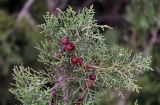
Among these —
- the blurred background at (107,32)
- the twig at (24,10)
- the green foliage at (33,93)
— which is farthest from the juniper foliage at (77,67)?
the twig at (24,10)

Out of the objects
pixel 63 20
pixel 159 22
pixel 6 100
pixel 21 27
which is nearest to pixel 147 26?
pixel 159 22

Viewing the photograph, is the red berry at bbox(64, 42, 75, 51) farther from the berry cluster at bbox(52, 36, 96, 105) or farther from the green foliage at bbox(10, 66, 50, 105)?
the green foliage at bbox(10, 66, 50, 105)

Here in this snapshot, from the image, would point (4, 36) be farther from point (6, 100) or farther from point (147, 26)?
point (147, 26)

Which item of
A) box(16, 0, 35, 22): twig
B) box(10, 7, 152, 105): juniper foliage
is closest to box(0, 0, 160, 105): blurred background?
box(16, 0, 35, 22): twig

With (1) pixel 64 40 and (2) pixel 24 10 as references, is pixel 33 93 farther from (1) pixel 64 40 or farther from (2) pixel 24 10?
(2) pixel 24 10

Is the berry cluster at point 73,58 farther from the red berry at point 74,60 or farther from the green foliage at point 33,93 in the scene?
the green foliage at point 33,93
